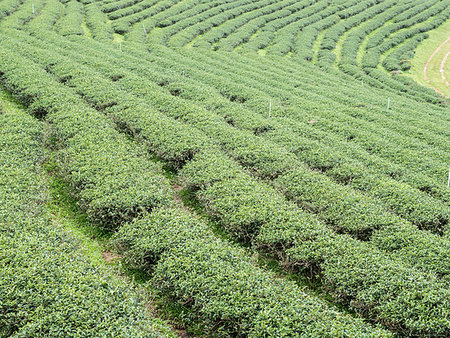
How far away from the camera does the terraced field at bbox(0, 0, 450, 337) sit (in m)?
7.41

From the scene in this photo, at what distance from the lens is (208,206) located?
37.9 ft

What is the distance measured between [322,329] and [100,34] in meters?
34.7

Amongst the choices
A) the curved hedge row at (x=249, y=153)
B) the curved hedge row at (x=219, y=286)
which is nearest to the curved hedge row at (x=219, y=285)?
the curved hedge row at (x=219, y=286)

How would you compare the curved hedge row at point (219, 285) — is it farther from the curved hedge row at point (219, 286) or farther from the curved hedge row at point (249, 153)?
the curved hedge row at point (249, 153)

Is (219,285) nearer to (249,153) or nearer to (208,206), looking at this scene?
(208,206)

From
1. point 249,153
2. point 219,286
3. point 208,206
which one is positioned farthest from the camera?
point 249,153

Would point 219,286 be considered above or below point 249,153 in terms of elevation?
above

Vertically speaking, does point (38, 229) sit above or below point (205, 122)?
above

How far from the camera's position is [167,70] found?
82.6 feet

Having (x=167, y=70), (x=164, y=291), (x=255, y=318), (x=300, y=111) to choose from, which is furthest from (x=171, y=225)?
(x=167, y=70)

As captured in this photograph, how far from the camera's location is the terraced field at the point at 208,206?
7410mm

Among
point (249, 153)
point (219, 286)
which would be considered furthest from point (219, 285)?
point (249, 153)

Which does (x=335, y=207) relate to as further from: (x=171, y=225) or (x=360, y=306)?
(x=171, y=225)

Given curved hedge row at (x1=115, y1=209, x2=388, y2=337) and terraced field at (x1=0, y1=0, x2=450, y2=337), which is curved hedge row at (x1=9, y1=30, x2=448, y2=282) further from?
curved hedge row at (x1=115, y1=209, x2=388, y2=337)
